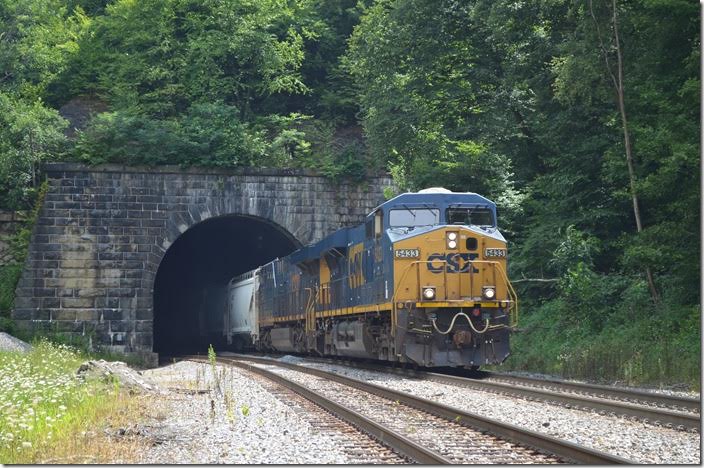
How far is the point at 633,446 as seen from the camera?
10.2 m

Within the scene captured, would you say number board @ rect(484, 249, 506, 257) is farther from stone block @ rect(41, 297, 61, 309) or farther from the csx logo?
stone block @ rect(41, 297, 61, 309)

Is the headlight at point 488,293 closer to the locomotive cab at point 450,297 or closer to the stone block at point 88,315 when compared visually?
the locomotive cab at point 450,297

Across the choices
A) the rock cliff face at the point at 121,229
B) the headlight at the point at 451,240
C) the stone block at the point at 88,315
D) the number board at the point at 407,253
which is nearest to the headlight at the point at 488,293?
the headlight at the point at 451,240

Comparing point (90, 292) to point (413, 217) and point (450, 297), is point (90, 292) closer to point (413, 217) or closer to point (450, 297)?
point (413, 217)

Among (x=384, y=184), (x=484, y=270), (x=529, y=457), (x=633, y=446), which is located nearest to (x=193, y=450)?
(x=529, y=457)

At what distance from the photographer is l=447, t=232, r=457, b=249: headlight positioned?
19.7 metres

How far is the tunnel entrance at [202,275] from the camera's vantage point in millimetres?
48125

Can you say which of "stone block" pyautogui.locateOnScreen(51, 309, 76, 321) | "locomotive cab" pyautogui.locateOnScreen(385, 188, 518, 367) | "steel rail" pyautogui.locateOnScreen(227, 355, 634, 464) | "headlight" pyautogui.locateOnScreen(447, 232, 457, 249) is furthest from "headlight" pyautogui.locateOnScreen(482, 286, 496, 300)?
"stone block" pyautogui.locateOnScreen(51, 309, 76, 321)

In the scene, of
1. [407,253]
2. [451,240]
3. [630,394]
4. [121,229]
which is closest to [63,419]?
[630,394]

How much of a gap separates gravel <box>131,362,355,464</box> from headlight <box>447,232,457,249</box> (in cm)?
502

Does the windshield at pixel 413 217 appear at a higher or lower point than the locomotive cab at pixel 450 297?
higher

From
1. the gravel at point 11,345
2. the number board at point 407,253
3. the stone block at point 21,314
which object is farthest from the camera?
the stone block at point 21,314

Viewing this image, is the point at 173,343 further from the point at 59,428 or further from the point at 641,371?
the point at 59,428

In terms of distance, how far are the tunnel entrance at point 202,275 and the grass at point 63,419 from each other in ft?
94.4
